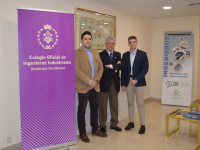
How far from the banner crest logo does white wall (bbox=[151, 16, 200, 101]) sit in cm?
446

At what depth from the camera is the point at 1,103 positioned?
3.10 m

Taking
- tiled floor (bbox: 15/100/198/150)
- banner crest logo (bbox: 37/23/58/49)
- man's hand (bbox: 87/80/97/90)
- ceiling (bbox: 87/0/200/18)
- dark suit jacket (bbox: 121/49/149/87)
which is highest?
ceiling (bbox: 87/0/200/18)

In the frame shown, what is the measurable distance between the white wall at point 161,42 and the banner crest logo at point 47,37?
14.6ft

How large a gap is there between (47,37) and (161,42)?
15.0 feet

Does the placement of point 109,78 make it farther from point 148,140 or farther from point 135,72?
point 148,140

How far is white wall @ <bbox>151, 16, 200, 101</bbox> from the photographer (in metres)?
6.11

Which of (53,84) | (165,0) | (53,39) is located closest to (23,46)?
(53,39)

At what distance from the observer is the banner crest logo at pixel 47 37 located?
2951 millimetres

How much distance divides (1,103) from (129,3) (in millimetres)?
3244

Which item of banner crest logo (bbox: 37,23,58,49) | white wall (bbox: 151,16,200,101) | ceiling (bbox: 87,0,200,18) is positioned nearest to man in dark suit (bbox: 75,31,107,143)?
banner crest logo (bbox: 37,23,58,49)

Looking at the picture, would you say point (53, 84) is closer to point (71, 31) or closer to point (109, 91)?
point (71, 31)

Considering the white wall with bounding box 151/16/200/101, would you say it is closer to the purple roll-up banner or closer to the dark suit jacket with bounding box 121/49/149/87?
the dark suit jacket with bounding box 121/49/149/87

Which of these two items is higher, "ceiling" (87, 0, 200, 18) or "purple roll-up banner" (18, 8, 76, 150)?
"ceiling" (87, 0, 200, 18)

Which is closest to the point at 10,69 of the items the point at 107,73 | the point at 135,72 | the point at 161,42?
the point at 107,73
